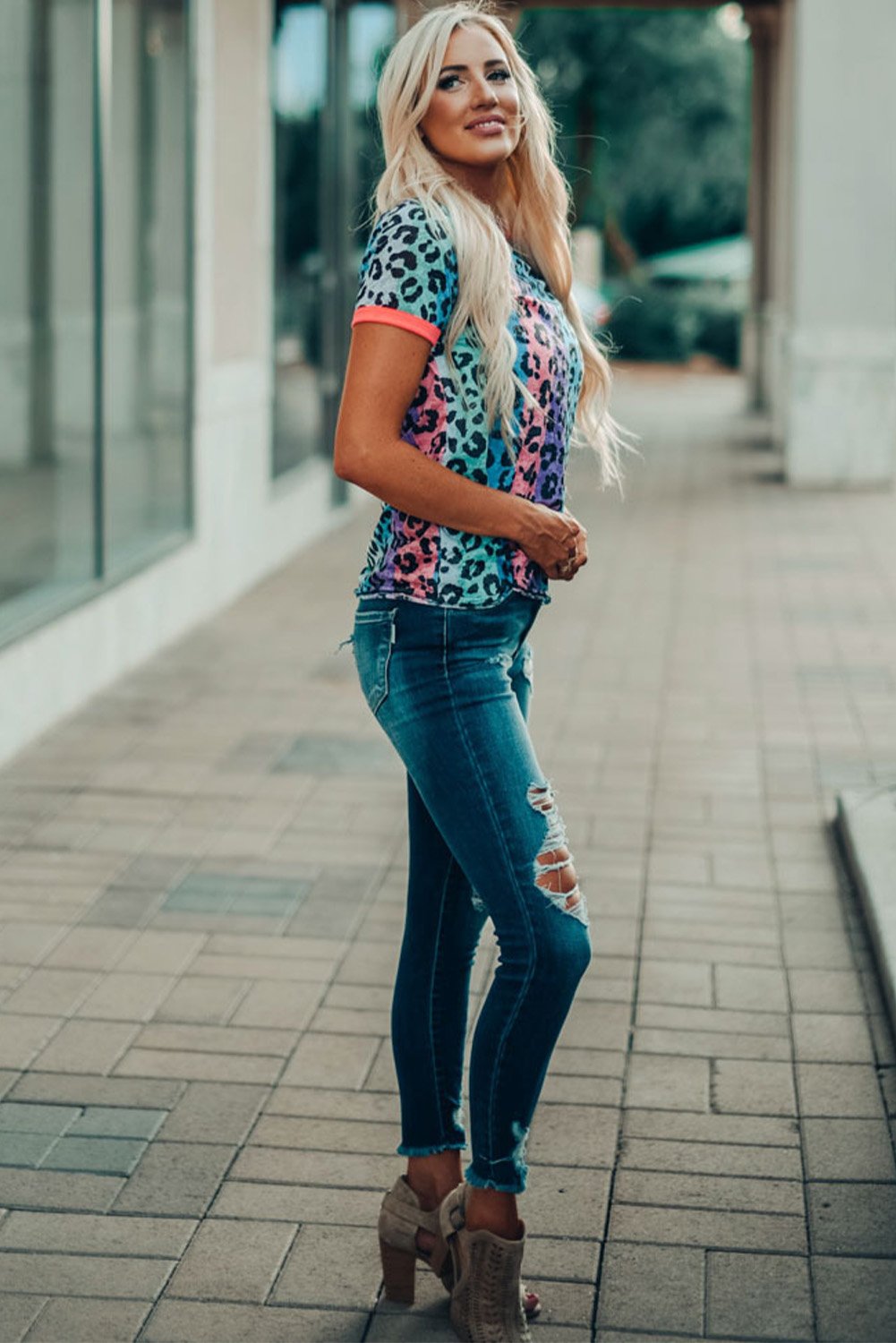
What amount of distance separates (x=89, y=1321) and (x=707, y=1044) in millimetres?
1639

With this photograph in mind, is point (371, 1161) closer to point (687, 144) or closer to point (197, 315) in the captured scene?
point (197, 315)

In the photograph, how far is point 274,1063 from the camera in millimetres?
4168

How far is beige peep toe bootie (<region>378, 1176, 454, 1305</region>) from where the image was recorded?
309 cm

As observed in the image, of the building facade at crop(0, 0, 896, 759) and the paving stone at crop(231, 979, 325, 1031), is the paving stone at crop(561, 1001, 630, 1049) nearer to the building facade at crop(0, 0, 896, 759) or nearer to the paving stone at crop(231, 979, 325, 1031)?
the paving stone at crop(231, 979, 325, 1031)

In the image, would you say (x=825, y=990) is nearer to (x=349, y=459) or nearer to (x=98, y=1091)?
(x=98, y=1091)

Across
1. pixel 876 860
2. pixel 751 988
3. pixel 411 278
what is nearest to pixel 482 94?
pixel 411 278

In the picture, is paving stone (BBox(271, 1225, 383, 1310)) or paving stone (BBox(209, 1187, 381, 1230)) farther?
paving stone (BBox(209, 1187, 381, 1230))

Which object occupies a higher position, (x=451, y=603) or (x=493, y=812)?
(x=451, y=603)

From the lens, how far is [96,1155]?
3.69 meters

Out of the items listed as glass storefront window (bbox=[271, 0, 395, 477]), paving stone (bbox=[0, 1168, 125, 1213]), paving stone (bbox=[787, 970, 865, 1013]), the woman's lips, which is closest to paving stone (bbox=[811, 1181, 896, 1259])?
paving stone (bbox=[787, 970, 865, 1013])

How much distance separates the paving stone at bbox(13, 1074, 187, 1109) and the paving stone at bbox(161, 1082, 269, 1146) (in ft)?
0.13

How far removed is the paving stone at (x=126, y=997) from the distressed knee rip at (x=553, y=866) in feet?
5.72

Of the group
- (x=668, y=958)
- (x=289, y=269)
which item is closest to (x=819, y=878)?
(x=668, y=958)

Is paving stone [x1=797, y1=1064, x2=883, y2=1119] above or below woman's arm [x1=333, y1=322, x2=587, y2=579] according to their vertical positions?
below
